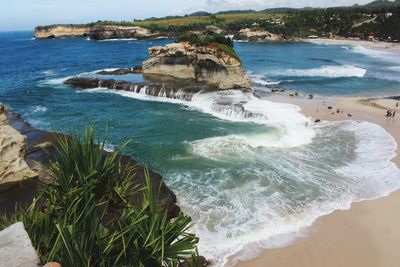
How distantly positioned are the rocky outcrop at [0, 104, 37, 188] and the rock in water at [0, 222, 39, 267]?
11303 mm

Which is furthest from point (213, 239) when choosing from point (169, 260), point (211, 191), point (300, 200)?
point (169, 260)

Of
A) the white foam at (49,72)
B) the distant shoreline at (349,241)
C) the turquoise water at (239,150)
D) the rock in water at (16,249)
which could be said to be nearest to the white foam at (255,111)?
the turquoise water at (239,150)

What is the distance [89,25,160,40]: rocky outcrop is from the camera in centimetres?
13600

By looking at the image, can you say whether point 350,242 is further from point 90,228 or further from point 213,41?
point 213,41

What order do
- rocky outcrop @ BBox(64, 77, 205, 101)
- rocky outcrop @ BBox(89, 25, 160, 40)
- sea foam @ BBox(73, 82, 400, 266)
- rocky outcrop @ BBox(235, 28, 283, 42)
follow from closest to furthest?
sea foam @ BBox(73, 82, 400, 266) < rocky outcrop @ BBox(64, 77, 205, 101) < rocky outcrop @ BBox(235, 28, 283, 42) < rocky outcrop @ BBox(89, 25, 160, 40)

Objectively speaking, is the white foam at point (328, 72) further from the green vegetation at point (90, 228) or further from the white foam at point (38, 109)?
the green vegetation at point (90, 228)

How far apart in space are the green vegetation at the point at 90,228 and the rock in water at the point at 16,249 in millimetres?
618

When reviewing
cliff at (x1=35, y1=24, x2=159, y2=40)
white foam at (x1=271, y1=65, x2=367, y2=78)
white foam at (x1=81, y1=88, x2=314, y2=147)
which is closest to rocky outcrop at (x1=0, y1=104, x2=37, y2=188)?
white foam at (x1=81, y1=88, x2=314, y2=147)

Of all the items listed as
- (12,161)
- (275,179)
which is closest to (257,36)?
(275,179)

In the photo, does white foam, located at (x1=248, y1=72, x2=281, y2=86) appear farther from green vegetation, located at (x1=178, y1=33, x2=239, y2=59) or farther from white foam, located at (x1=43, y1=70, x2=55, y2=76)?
white foam, located at (x1=43, y1=70, x2=55, y2=76)

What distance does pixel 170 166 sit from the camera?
72.3 ft

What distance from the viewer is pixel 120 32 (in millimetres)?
139625

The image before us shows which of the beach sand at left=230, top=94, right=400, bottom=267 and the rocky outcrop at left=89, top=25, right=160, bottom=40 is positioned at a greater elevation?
the rocky outcrop at left=89, top=25, right=160, bottom=40

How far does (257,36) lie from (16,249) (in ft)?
405
